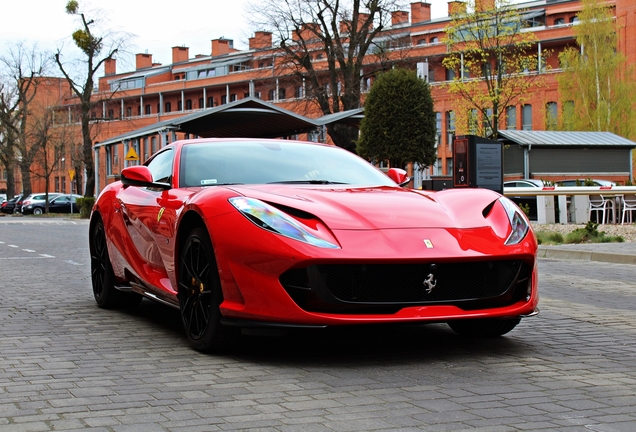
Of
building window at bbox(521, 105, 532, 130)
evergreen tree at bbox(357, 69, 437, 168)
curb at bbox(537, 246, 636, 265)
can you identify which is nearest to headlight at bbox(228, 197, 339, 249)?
curb at bbox(537, 246, 636, 265)

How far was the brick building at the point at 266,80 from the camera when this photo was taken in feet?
181

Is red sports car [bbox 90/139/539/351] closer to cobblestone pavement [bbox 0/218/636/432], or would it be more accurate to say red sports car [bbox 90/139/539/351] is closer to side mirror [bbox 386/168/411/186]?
cobblestone pavement [bbox 0/218/636/432]

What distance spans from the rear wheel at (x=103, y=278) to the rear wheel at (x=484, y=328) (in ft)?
10.2

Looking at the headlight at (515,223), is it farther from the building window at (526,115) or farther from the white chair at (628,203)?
the building window at (526,115)

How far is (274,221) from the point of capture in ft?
17.2

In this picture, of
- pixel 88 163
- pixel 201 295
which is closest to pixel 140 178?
pixel 201 295

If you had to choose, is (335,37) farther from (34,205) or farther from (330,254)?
(330,254)

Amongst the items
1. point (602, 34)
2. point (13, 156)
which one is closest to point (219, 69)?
point (13, 156)

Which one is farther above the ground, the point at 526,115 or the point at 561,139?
the point at 526,115

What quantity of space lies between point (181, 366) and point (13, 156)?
3014 inches

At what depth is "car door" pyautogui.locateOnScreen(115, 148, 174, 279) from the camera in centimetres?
655

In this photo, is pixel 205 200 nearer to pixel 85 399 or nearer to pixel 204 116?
pixel 85 399

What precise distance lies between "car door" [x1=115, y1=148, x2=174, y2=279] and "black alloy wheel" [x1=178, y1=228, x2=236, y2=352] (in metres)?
0.51

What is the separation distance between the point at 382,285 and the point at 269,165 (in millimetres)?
1722
